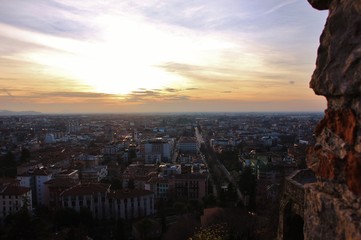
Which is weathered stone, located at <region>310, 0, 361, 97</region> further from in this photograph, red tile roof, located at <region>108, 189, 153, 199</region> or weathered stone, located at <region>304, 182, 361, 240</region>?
red tile roof, located at <region>108, 189, 153, 199</region>

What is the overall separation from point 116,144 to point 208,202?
35.8 metres

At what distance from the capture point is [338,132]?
82.0 inches

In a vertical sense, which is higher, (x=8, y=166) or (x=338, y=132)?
(x=338, y=132)

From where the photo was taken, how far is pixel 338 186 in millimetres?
2090

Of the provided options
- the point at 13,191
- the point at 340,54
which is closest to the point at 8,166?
the point at 13,191

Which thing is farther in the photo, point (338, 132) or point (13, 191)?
point (13, 191)

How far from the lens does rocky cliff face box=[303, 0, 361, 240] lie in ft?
6.34

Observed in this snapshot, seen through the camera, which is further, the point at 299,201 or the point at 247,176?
the point at 247,176

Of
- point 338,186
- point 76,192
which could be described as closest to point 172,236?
point 76,192

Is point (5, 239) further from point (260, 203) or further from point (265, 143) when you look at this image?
point (265, 143)

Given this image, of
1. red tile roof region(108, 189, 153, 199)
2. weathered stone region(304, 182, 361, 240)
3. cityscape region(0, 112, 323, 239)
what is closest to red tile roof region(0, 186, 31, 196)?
cityscape region(0, 112, 323, 239)

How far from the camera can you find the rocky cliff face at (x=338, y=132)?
6.34 feet

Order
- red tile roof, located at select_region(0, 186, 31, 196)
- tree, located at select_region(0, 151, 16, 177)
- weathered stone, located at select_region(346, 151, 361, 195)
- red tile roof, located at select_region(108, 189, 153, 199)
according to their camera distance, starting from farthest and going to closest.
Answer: tree, located at select_region(0, 151, 16, 177), red tile roof, located at select_region(0, 186, 31, 196), red tile roof, located at select_region(108, 189, 153, 199), weathered stone, located at select_region(346, 151, 361, 195)

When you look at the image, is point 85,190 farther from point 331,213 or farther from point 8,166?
point 331,213
